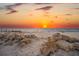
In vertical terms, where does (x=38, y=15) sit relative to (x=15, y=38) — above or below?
above

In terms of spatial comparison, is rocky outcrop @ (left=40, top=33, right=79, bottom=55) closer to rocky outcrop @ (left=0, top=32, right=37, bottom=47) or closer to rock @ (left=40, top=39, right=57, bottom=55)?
rock @ (left=40, top=39, right=57, bottom=55)

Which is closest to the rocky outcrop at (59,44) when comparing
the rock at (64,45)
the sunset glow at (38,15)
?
the rock at (64,45)

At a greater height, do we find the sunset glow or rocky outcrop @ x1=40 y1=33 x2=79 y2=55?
the sunset glow

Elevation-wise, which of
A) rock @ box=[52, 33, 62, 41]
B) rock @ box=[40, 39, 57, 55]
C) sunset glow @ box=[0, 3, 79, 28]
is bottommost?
rock @ box=[40, 39, 57, 55]

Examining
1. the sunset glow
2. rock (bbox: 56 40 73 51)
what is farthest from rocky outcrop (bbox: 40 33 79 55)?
the sunset glow

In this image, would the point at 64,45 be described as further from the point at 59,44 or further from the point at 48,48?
the point at 48,48

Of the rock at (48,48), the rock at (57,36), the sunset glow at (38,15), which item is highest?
the sunset glow at (38,15)

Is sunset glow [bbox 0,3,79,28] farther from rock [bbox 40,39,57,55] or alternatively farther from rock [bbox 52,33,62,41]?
rock [bbox 40,39,57,55]

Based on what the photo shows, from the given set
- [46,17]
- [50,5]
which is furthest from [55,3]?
[46,17]

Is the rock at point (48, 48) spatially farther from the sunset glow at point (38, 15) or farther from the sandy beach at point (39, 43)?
the sunset glow at point (38, 15)

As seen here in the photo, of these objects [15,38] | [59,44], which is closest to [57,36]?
[59,44]

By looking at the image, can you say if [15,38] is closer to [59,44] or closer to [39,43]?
[39,43]

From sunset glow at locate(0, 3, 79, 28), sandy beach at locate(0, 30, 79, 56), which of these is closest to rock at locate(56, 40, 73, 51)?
sandy beach at locate(0, 30, 79, 56)

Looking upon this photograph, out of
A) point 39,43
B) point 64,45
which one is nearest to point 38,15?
point 39,43
